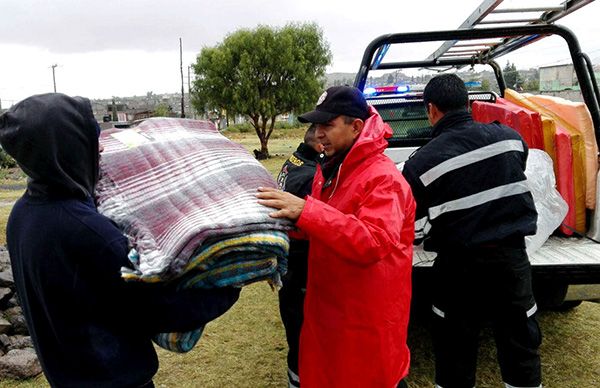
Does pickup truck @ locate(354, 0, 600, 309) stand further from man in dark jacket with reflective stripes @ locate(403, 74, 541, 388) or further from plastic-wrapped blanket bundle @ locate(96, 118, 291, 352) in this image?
plastic-wrapped blanket bundle @ locate(96, 118, 291, 352)

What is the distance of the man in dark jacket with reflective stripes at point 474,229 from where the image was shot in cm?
247

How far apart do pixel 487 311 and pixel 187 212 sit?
1803 millimetres

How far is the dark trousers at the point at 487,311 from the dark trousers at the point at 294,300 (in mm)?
822

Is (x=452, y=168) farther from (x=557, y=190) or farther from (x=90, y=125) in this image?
(x=90, y=125)

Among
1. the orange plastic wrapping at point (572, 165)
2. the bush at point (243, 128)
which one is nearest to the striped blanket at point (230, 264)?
the orange plastic wrapping at point (572, 165)

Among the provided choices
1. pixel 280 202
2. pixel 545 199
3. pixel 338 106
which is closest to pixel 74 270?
Answer: pixel 280 202

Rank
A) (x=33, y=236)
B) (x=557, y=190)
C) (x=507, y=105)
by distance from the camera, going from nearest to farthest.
→ (x=33, y=236)
(x=557, y=190)
(x=507, y=105)

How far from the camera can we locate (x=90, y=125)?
1.46 metres

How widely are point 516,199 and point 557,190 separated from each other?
1.06m

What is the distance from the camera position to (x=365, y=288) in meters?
2.01

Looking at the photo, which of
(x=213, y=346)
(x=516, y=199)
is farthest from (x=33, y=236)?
(x=213, y=346)

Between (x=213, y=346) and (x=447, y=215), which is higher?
(x=447, y=215)

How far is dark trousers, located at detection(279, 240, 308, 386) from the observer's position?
303 cm

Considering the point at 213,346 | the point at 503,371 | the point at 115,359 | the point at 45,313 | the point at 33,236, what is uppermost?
the point at 33,236
